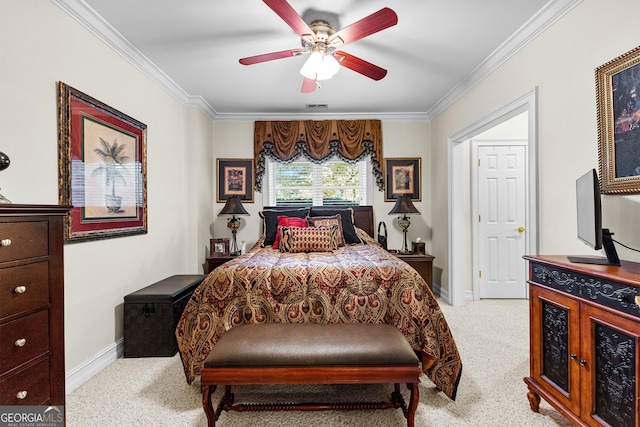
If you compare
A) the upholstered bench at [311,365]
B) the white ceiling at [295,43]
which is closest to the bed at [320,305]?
the upholstered bench at [311,365]

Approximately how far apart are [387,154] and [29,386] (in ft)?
14.3

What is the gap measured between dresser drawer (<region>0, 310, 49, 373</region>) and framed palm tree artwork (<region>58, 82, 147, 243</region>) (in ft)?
2.27

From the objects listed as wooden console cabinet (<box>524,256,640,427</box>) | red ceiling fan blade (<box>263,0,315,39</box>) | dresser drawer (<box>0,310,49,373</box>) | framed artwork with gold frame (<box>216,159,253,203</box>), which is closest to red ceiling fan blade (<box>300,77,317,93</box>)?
red ceiling fan blade (<box>263,0,315,39</box>)

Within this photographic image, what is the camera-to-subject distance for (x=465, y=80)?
347 centimetres

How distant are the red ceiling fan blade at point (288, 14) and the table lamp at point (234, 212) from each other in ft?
8.20

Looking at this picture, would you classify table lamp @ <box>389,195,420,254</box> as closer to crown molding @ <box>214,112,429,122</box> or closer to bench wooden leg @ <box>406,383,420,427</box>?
crown molding @ <box>214,112,429,122</box>

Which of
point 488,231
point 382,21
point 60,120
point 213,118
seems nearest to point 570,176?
point 382,21

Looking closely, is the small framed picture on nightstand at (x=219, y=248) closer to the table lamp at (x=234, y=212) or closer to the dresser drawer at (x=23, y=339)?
the table lamp at (x=234, y=212)

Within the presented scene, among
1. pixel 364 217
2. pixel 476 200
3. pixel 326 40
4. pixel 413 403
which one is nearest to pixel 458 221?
pixel 476 200

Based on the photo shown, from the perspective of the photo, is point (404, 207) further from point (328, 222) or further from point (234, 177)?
point (234, 177)

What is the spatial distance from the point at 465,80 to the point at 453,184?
1.24 metres

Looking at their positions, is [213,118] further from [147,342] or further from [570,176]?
[570,176]

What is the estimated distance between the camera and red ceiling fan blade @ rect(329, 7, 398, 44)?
1.90m

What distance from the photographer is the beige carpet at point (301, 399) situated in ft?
5.95
